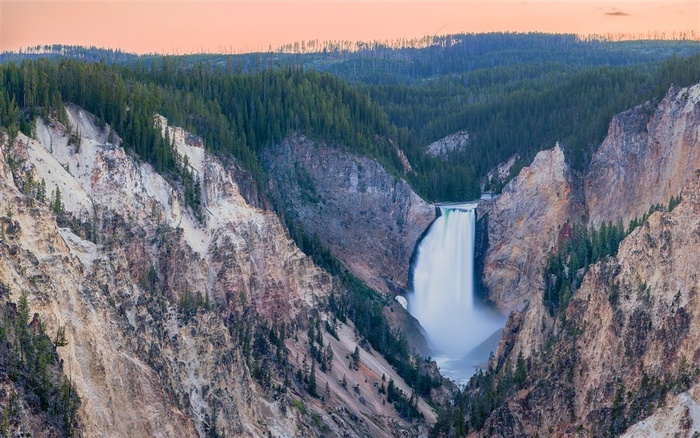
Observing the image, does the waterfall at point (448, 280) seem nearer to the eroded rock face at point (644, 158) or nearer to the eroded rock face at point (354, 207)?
the eroded rock face at point (354, 207)

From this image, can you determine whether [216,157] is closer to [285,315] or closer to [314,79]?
[285,315]

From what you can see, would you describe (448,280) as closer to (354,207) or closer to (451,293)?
(451,293)

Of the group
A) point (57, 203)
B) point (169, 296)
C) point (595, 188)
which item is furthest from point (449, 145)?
point (57, 203)

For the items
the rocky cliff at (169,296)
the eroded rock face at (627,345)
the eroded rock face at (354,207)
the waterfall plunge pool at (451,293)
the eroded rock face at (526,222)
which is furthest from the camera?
the eroded rock face at (526,222)

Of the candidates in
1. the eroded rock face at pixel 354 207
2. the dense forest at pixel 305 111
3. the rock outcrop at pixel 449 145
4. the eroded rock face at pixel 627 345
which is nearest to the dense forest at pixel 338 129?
the dense forest at pixel 305 111

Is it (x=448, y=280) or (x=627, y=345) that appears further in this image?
(x=448, y=280)

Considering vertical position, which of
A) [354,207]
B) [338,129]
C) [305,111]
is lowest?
[354,207]
